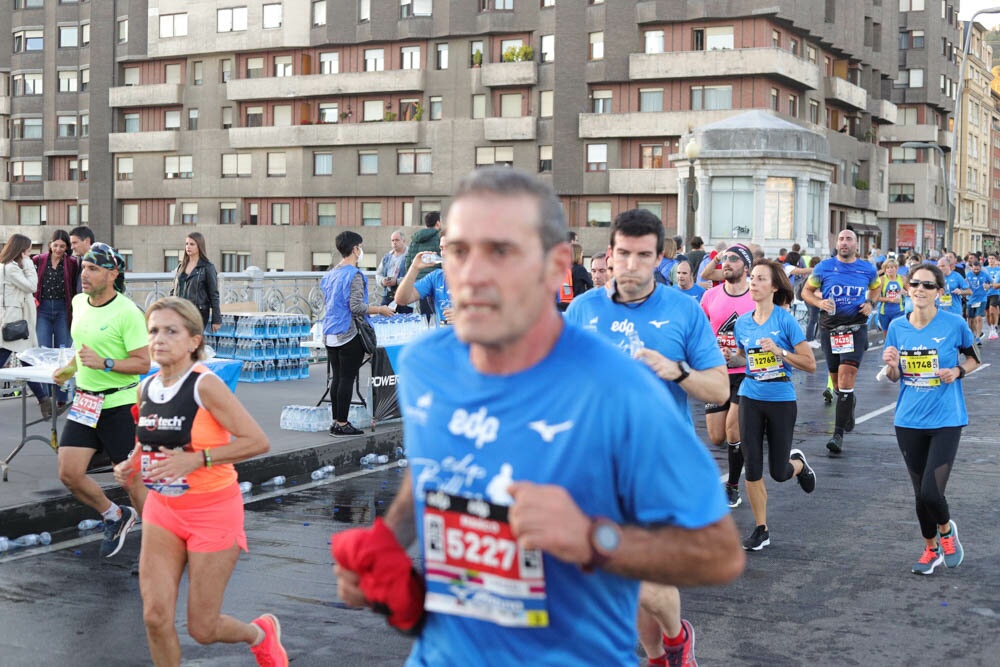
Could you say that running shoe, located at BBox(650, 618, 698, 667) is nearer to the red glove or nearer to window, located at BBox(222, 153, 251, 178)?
the red glove

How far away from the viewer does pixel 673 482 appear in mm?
2537

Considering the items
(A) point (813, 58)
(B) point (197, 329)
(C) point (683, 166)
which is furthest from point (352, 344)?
(A) point (813, 58)

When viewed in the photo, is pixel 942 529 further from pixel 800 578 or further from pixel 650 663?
pixel 650 663

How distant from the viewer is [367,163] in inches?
2655

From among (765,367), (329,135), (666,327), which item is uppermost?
(329,135)

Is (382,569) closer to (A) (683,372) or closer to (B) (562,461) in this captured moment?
(B) (562,461)

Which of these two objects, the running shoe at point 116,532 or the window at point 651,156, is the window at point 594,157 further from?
the running shoe at point 116,532

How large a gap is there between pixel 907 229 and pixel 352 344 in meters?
75.6

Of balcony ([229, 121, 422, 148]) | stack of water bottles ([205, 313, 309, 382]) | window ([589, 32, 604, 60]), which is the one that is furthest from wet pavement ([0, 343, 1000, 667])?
balcony ([229, 121, 422, 148])

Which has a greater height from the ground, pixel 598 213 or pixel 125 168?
pixel 125 168

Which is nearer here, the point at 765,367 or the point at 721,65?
the point at 765,367

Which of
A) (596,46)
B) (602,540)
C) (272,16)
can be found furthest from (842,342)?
(272,16)

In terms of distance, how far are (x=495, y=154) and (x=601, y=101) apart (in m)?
5.91

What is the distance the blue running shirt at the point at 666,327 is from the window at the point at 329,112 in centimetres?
6321
